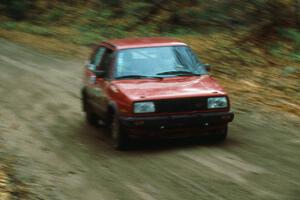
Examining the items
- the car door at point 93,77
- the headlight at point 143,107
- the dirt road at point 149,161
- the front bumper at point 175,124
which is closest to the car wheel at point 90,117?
the dirt road at point 149,161

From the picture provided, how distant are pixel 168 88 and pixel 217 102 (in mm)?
A: 783

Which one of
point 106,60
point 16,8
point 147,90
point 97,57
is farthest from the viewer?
point 16,8

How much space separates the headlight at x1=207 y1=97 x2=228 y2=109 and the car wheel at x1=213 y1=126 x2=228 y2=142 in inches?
18.1

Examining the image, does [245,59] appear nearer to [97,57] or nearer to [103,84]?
[97,57]

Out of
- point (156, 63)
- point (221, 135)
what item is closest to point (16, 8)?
point (156, 63)

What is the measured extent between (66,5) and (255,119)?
24764 mm

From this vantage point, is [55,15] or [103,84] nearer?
[103,84]

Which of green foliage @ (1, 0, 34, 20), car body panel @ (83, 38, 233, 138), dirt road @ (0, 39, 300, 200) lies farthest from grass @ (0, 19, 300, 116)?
green foliage @ (1, 0, 34, 20)

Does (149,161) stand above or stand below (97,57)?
below

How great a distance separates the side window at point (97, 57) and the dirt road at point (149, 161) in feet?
4.26

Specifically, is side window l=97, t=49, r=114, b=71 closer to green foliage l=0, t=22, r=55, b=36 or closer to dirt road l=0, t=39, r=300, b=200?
dirt road l=0, t=39, r=300, b=200

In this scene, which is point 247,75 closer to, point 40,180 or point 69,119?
point 69,119

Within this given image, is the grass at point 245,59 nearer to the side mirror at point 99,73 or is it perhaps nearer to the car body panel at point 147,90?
the car body panel at point 147,90

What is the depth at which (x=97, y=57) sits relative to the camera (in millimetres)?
11680
